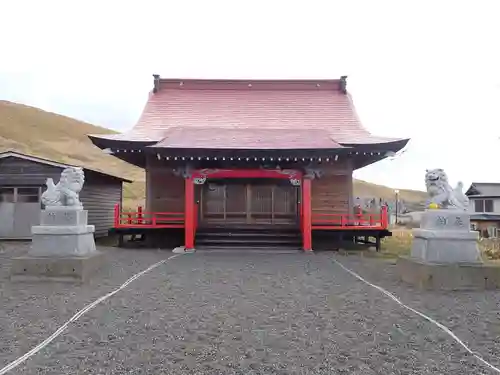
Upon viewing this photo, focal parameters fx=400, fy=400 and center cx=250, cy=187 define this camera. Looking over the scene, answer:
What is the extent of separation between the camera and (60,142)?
83.1 metres

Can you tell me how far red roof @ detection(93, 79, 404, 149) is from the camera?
14.7 meters

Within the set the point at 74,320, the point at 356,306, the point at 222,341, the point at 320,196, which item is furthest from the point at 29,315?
the point at 320,196

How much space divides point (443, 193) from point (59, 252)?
27.0 feet

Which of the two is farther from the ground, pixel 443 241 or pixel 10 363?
pixel 443 241

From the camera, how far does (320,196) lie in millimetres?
16125

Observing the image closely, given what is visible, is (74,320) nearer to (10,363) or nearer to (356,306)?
(10,363)

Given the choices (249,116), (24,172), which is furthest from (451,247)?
(24,172)

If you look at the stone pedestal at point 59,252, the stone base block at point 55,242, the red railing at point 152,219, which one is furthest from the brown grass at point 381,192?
the stone base block at point 55,242

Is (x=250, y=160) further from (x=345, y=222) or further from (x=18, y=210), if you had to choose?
(x=18, y=210)

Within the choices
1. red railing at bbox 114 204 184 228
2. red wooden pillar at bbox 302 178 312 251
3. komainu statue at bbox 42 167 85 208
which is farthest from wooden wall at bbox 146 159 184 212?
komainu statue at bbox 42 167 85 208

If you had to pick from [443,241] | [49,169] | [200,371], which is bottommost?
[200,371]

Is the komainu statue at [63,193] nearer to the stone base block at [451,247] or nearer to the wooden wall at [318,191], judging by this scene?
the wooden wall at [318,191]

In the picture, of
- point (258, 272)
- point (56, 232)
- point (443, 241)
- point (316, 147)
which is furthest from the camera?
point (316, 147)

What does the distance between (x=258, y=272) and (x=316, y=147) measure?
16.9 feet
